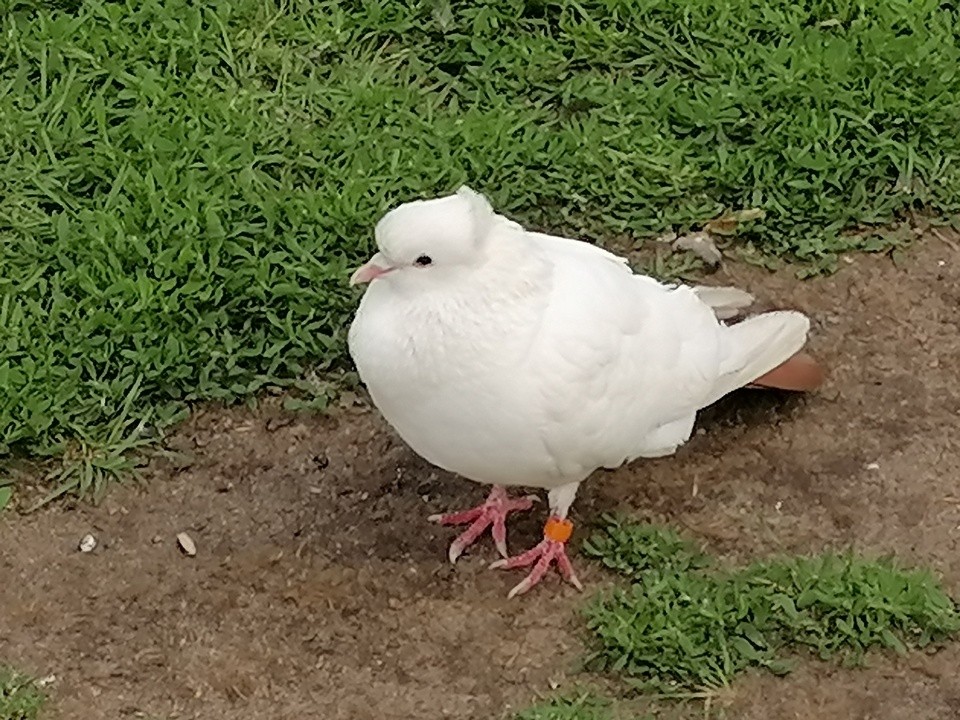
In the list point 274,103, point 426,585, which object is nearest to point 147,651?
point 426,585

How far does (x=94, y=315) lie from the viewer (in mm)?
4719

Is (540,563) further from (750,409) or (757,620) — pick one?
(750,409)

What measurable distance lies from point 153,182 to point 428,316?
67.0 inches

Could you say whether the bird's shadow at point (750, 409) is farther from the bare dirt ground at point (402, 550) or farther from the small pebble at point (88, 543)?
the small pebble at point (88, 543)

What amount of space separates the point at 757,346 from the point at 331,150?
5.74 feet

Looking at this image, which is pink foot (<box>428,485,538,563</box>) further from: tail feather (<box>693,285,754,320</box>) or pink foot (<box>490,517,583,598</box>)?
tail feather (<box>693,285,754,320</box>)

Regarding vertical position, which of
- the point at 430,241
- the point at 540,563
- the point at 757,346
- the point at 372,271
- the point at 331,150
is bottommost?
the point at 540,563

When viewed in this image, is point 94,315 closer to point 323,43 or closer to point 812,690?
point 323,43

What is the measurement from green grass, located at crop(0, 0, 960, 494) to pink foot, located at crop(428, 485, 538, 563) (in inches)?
25.7

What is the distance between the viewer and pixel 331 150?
537cm

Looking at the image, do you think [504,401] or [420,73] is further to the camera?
[420,73]

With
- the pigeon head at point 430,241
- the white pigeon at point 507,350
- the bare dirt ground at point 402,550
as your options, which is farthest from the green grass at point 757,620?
the pigeon head at point 430,241

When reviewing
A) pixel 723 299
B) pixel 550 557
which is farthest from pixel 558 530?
pixel 723 299

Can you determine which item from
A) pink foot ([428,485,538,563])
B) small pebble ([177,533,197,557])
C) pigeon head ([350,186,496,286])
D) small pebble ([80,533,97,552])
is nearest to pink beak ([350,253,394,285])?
pigeon head ([350,186,496,286])
